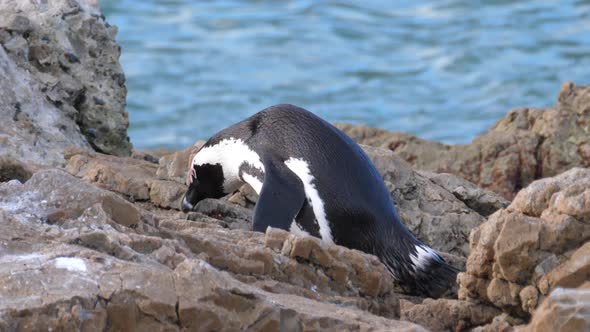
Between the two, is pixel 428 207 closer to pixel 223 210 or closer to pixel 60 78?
pixel 223 210

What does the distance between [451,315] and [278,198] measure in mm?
2218

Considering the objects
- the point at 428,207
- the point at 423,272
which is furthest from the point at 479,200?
the point at 423,272

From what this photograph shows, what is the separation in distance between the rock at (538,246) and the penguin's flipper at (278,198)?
2187mm

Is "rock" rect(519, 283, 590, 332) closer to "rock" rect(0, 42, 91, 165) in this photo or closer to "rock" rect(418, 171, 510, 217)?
"rock" rect(418, 171, 510, 217)

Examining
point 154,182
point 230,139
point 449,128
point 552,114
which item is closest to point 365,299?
point 154,182

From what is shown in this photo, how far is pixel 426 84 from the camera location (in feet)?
53.5

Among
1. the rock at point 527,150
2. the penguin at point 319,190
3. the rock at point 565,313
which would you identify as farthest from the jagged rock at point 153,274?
the rock at point 527,150

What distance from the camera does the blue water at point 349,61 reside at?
1550 cm

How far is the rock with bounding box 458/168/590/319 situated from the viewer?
161 inches

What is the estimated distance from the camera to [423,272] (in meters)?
5.83

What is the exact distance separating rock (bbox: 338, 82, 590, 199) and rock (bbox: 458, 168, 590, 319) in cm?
411

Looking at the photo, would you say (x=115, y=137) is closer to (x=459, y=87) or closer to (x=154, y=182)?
(x=154, y=182)

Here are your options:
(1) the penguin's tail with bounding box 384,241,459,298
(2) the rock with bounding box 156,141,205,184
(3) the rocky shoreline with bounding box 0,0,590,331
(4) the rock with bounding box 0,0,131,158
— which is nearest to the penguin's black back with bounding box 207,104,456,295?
(1) the penguin's tail with bounding box 384,241,459,298

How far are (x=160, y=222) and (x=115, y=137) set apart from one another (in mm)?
2972
